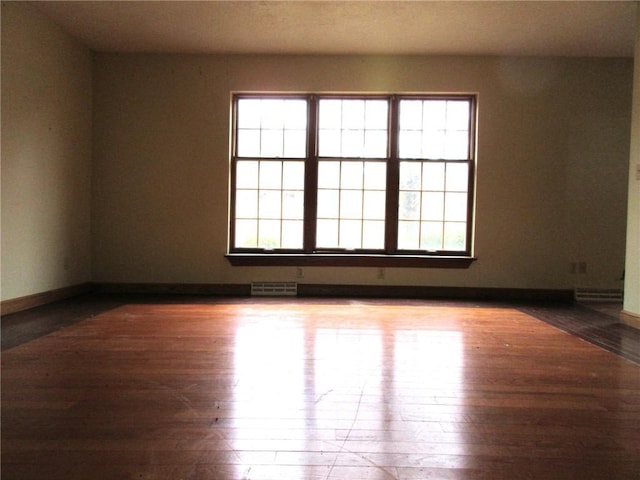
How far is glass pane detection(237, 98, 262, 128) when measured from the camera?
214 inches

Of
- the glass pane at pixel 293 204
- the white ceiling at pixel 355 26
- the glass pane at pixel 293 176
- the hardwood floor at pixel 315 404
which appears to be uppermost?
the white ceiling at pixel 355 26

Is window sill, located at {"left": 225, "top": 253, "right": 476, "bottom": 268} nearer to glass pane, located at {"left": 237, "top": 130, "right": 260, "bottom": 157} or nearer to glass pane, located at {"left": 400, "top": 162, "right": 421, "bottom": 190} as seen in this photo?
glass pane, located at {"left": 400, "top": 162, "right": 421, "bottom": 190}

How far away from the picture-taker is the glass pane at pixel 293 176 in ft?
17.8

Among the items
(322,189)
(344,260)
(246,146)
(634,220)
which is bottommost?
(344,260)

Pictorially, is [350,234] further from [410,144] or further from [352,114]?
[352,114]

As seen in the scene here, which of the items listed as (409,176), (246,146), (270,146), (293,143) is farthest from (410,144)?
(246,146)

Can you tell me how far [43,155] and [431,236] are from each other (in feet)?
15.1

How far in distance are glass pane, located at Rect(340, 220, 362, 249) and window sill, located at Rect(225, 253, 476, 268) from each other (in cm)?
17

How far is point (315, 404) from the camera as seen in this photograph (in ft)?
6.77

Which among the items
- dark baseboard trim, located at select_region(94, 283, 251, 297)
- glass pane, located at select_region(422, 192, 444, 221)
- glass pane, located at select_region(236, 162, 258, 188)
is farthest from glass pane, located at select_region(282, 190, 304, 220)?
glass pane, located at select_region(422, 192, 444, 221)

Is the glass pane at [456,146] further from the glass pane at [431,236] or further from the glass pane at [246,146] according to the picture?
the glass pane at [246,146]

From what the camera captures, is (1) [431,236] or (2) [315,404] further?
(1) [431,236]

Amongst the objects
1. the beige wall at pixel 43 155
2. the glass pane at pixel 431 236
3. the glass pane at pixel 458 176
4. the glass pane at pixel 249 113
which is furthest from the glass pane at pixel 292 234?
the beige wall at pixel 43 155

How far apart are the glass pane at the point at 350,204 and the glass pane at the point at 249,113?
1.46 m
